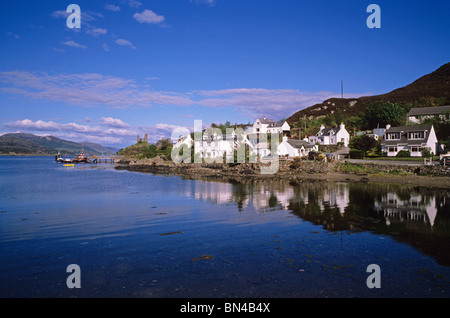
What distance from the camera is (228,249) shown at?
15.4 m

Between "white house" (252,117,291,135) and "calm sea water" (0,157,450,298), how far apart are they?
246 ft

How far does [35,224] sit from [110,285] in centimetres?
1362

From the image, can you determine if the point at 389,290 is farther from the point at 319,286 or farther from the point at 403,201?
the point at 403,201

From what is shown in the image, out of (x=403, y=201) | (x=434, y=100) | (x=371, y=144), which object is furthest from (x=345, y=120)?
(x=403, y=201)

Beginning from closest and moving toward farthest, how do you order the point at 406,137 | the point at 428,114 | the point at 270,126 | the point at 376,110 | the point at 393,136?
the point at 406,137 < the point at 393,136 < the point at 428,114 < the point at 376,110 < the point at 270,126

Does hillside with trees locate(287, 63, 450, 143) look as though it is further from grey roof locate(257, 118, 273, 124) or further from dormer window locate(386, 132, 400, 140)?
grey roof locate(257, 118, 273, 124)

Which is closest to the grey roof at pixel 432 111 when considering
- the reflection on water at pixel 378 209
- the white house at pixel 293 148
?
the white house at pixel 293 148

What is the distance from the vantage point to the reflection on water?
57.5 ft

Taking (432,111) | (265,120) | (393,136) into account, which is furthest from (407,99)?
(393,136)

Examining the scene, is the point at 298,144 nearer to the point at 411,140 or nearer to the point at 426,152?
the point at 411,140

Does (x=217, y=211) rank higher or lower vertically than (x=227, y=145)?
lower

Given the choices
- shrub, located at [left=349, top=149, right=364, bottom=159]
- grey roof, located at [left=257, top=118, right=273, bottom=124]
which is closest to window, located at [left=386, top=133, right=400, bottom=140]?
shrub, located at [left=349, top=149, right=364, bottom=159]

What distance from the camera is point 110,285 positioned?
1120 cm

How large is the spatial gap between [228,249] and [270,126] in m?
93.4
